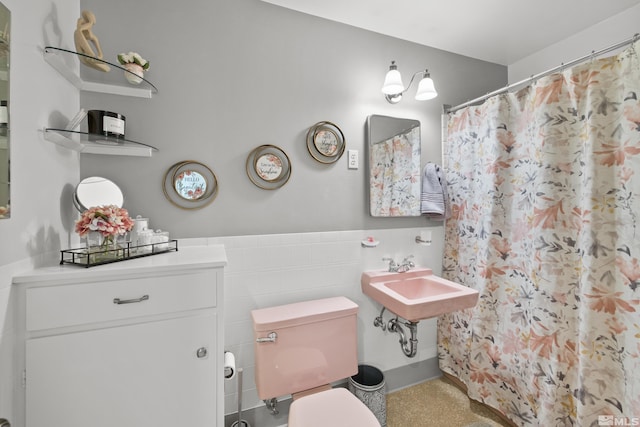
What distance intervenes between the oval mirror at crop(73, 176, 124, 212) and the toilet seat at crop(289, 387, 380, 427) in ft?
4.06

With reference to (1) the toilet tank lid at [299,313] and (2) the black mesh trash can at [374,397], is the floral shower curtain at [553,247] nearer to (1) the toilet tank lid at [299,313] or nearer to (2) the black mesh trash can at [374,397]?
(2) the black mesh trash can at [374,397]

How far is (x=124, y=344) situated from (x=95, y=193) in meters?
0.68

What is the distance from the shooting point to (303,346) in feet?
4.61

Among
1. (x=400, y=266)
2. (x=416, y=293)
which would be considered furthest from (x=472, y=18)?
(x=416, y=293)

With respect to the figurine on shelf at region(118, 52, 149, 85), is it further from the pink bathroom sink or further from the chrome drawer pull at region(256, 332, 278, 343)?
the pink bathroom sink

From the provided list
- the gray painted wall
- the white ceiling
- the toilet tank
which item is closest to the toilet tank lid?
the toilet tank

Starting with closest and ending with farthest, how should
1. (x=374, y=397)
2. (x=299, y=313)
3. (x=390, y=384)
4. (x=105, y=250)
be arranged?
(x=105, y=250), (x=299, y=313), (x=374, y=397), (x=390, y=384)

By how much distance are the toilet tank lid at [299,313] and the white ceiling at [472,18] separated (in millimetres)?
1754

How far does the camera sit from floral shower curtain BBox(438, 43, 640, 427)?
1175mm

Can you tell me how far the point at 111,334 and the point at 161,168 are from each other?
31.9 inches

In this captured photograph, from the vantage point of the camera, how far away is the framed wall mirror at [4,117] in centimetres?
74

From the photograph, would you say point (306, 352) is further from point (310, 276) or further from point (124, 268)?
point (124, 268)

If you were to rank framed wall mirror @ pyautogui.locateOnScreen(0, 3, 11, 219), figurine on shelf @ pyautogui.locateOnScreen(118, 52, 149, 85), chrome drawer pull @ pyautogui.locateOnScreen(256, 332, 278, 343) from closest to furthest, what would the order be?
framed wall mirror @ pyautogui.locateOnScreen(0, 3, 11, 219), figurine on shelf @ pyautogui.locateOnScreen(118, 52, 149, 85), chrome drawer pull @ pyautogui.locateOnScreen(256, 332, 278, 343)

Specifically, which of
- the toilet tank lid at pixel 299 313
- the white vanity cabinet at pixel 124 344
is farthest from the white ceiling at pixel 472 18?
the toilet tank lid at pixel 299 313
